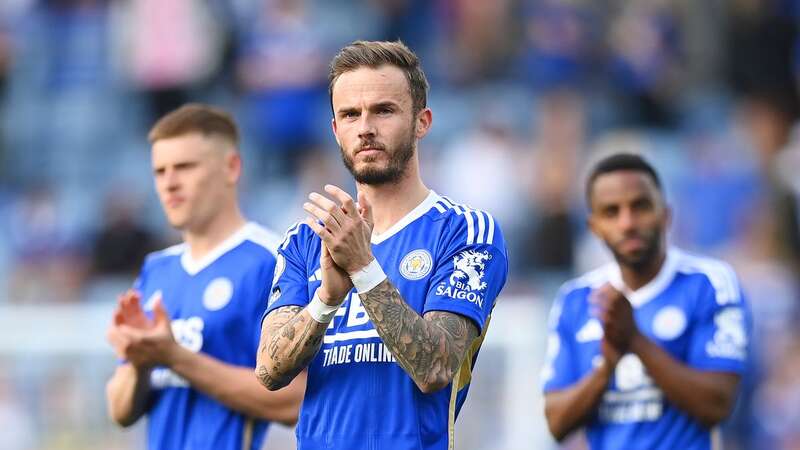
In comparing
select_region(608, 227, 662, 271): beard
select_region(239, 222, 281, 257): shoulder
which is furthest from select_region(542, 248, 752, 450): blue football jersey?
select_region(239, 222, 281, 257): shoulder

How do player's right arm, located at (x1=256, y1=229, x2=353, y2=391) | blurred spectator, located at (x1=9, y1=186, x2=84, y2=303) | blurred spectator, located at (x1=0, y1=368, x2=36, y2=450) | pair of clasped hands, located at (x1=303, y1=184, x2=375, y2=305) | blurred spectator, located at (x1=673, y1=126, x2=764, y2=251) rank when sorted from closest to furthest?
pair of clasped hands, located at (x1=303, y1=184, x2=375, y2=305) < player's right arm, located at (x1=256, y1=229, x2=353, y2=391) < blurred spectator, located at (x1=0, y1=368, x2=36, y2=450) < blurred spectator, located at (x1=673, y1=126, x2=764, y2=251) < blurred spectator, located at (x1=9, y1=186, x2=84, y2=303)

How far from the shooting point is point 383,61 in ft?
17.1

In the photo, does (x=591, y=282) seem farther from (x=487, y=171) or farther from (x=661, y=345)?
(x=487, y=171)

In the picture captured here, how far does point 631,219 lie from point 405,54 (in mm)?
2237

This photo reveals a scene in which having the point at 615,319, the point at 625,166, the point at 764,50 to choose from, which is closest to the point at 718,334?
the point at 615,319

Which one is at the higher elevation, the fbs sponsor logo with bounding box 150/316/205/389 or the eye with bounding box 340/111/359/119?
the eye with bounding box 340/111/359/119

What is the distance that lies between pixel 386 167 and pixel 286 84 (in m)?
10.2

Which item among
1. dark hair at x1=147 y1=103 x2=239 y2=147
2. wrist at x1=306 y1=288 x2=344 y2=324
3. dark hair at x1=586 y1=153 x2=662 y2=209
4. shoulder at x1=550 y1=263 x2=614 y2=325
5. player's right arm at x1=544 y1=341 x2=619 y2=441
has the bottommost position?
player's right arm at x1=544 y1=341 x2=619 y2=441

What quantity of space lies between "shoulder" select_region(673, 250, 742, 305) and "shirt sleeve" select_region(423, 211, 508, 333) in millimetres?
2132

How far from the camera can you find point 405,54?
17.3ft

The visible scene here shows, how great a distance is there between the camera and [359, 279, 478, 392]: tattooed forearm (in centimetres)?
478

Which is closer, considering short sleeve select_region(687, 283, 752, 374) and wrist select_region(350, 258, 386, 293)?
wrist select_region(350, 258, 386, 293)

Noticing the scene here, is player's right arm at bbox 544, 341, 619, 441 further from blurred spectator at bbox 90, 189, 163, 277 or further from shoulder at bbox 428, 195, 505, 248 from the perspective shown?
blurred spectator at bbox 90, 189, 163, 277

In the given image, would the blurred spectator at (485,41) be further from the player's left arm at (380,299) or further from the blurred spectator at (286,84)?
the player's left arm at (380,299)
